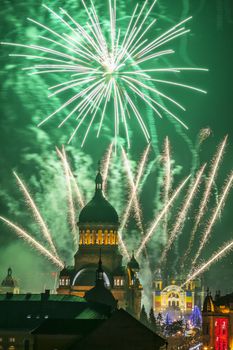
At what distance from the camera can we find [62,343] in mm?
76812

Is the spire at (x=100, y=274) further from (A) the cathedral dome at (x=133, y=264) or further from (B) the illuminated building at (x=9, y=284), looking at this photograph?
(B) the illuminated building at (x=9, y=284)

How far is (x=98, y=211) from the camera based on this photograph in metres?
126

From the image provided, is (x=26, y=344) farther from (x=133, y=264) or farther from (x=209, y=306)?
(x=133, y=264)

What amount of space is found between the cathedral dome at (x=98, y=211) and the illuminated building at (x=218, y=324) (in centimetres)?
1443

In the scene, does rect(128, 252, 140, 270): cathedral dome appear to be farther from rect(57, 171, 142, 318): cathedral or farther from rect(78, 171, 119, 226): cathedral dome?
rect(78, 171, 119, 226): cathedral dome

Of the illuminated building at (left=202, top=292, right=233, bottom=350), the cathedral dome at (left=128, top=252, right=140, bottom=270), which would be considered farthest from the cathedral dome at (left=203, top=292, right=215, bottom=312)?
the cathedral dome at (left=128, top=252, right=140, bottom=270)

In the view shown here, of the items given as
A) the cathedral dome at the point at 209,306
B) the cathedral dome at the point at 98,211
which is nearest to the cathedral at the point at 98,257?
the cathedral dome at the point at 98,211

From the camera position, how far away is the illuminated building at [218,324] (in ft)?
387

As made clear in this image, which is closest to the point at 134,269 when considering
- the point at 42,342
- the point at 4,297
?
the point at 4,297

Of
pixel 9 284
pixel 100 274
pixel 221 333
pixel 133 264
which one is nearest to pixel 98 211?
pixel 100 274

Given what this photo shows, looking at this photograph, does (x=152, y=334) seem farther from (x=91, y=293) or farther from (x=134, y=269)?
(x=134, y=269)

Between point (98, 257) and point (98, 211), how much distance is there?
5191mm

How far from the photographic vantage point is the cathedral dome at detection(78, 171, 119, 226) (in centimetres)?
12538

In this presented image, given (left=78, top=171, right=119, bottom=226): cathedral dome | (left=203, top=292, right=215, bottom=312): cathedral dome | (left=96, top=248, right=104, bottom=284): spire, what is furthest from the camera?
(left=78, top=171, right=119, bottom=226): cathedral dome
